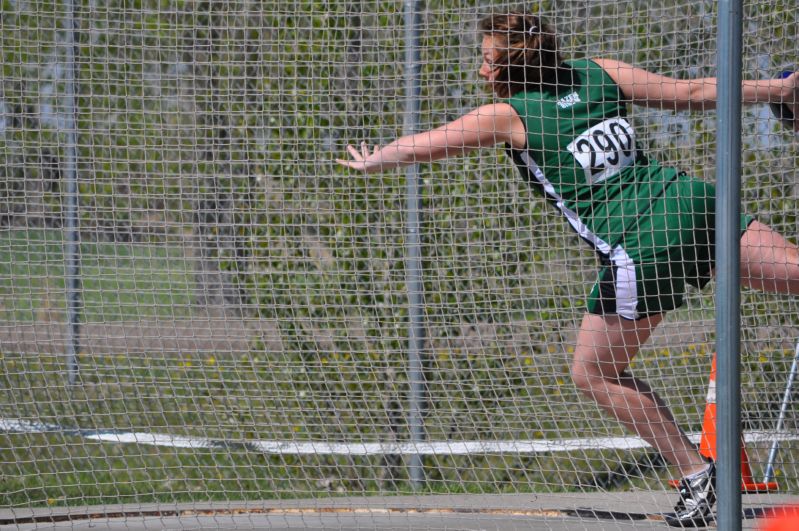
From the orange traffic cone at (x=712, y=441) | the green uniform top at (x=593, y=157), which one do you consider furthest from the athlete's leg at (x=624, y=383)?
the orange traffic cone at (x=712, y=441)

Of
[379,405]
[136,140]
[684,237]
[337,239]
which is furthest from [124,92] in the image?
[684,237]

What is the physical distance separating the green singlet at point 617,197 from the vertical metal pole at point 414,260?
1.39m

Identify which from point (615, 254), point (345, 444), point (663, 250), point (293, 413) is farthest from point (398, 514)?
point (663, 250)

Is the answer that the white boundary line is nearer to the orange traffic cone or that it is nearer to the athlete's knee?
the orange traffic cone

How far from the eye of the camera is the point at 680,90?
3.51 metres

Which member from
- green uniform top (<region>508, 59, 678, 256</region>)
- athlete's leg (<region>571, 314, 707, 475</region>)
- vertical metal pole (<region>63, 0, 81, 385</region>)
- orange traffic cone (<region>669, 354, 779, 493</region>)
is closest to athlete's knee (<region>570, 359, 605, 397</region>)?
athlete's leg (<region>571, 314, 707, 475</region>)

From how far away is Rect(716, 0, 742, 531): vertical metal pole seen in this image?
254 centimetres

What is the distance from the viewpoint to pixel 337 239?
5.22m

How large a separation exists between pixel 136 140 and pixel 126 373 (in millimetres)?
1367

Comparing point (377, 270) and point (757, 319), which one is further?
point (377, 270)

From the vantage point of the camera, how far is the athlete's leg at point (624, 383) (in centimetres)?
356

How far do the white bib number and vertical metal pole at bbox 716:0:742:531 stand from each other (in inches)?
36.4

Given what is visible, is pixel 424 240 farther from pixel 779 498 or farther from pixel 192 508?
pixel 779 498

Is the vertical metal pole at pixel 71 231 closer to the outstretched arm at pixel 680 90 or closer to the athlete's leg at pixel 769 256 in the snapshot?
the outstretched arm at pixel 680 90
